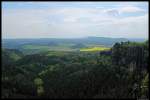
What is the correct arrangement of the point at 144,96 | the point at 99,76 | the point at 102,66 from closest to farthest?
1. the point at 144,96
2. the point at 99,76
3. the point at 102,66

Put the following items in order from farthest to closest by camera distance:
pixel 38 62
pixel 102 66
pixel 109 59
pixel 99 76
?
pixel 38 62 < pixel 109 59 < pixel 102 66 < pixel 99 76

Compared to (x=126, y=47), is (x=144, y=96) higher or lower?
lower

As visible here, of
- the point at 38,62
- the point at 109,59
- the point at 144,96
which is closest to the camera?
the point at 144,96

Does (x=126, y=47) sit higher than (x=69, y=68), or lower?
higher

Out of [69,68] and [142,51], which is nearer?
[142,51]

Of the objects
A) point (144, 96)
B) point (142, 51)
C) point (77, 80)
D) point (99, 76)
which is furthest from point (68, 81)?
point (144, 96)

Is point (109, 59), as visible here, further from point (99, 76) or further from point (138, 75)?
point (138, 75)

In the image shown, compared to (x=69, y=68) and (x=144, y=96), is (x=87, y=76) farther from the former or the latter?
(x=144, y=96)

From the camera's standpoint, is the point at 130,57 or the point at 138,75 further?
the point at 130,57

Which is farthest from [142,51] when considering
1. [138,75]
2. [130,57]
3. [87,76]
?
[87,76]
